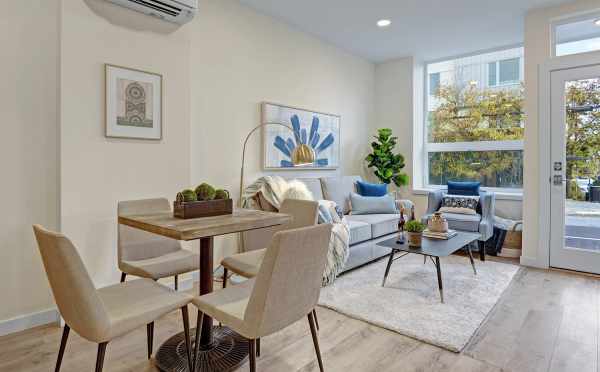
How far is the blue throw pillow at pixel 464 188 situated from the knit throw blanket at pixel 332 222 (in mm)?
2020

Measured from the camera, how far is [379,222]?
4023 millimetres

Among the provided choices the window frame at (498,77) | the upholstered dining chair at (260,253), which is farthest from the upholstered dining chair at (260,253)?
the window frame at (498,77)

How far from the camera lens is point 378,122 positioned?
5.89 m

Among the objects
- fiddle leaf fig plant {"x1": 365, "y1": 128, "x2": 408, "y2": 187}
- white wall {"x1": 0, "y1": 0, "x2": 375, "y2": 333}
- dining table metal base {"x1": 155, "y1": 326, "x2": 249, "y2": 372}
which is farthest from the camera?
fiddle leaf fig plant {"x1": 365, "y1": 128, "x2": 408, "y2": 187}

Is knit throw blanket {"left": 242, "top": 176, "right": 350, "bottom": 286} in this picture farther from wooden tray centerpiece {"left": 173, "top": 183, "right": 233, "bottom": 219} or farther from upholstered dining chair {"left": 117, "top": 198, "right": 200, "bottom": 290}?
wooden tray centerpiece {"left": 173, "top": 183, "right": 233, "bottom": 219}

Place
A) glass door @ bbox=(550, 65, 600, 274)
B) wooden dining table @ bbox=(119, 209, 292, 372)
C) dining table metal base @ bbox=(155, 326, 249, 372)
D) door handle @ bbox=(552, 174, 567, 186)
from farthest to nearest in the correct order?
1. door handle @ bbox=(552, 174, 567, 186)
2. glass door @ bbox=(550, 65, 600, 274)
3. dining table metal base @ bbox=(155, 326, 249, 372)
4. wooden dining table @ bbox=(119, 209, 292, 372)

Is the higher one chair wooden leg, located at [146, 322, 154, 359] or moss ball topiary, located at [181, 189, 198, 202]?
moss ball topiary, located at [181, 189, 198, 202]

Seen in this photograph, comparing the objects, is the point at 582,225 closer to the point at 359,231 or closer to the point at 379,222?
the point at 379,222

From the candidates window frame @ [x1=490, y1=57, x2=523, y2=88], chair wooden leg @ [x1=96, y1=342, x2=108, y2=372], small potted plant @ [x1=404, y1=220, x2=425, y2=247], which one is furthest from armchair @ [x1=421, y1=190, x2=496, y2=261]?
chair wooden leg @ [x1=96, y1=342, x2=108, y2=372]

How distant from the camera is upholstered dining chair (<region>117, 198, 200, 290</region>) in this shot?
2201mm

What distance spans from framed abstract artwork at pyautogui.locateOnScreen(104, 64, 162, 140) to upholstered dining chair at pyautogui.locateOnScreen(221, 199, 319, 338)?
1296mm

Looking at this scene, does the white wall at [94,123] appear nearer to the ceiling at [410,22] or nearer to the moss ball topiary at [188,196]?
the ceiling at [410,22]

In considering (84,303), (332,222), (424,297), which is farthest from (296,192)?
(84,303)

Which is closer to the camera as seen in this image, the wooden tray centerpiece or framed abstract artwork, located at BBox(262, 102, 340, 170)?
the wooden tray centerpiece
